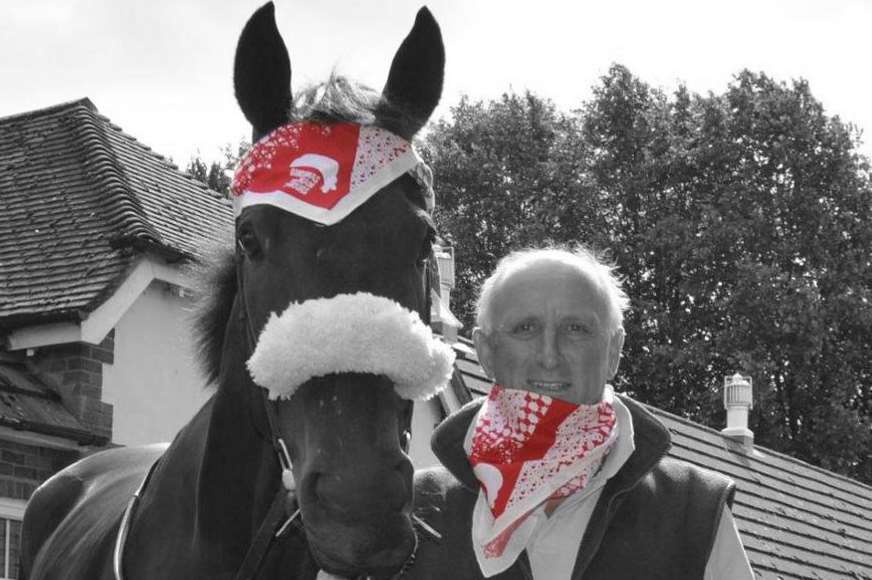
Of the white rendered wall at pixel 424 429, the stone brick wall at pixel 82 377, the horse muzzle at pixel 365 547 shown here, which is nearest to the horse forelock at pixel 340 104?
the horse muzzle at pixel 365 547

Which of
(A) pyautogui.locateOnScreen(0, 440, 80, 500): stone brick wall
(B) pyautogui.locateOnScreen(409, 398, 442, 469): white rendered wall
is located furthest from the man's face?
(B) pyautogui.locateOnScreen(409, 398, 442, 469): white rendered wall

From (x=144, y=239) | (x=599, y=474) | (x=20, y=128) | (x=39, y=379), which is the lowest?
(x=599, y=474)

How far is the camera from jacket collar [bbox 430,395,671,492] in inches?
128

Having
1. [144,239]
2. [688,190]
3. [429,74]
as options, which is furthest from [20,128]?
[688,190]

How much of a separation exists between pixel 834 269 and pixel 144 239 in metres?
20.9

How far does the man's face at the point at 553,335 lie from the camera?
3.33 metres

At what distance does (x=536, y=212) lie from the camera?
32.8m

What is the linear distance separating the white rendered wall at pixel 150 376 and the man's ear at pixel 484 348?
9152mm

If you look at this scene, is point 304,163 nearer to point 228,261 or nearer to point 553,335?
point 228,261

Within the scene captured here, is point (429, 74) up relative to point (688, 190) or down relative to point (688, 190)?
down

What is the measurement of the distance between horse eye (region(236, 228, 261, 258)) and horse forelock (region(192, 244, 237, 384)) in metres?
0.33

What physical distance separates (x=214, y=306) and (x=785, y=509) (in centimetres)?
1624

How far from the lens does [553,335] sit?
3.36m

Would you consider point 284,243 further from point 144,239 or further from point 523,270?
point 144,239
